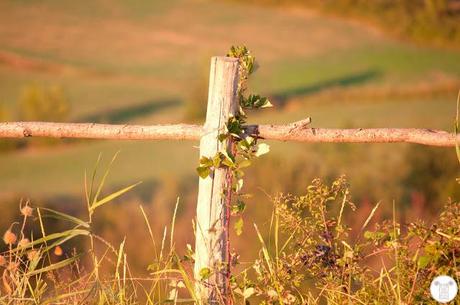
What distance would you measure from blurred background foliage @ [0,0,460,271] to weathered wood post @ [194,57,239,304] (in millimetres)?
6433

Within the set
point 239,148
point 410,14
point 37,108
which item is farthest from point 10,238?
point 410,14

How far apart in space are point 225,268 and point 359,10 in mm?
13952

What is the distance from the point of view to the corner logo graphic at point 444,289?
91.7 inches

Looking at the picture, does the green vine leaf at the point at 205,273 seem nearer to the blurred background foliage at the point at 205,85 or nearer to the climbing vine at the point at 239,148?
the climbing vine at the point at 239,148

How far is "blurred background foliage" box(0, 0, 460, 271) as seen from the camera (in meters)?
11.0

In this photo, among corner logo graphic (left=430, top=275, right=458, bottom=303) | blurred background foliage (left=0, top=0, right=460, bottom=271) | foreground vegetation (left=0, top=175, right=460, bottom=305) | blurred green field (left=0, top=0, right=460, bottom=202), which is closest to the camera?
corner logo graphic (left=430, top=275, right=458, bottom=303)

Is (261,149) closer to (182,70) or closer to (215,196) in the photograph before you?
(215,196)

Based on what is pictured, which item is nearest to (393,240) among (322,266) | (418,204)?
(322,266)

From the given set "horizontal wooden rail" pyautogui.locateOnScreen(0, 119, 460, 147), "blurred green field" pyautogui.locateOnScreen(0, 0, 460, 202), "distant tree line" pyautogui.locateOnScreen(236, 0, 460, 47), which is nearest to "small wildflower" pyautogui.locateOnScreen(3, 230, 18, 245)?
"horizontal wooden rail" pyautogui.locateOnScreen(0, 119, 460, 147)

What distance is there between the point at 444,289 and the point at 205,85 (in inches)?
448

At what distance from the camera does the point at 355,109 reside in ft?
43.8

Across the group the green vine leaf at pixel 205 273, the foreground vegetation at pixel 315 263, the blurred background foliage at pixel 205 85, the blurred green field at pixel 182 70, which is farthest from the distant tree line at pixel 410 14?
the green vine leaf at pixel 205 273

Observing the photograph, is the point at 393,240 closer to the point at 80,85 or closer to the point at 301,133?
the point at 301,133

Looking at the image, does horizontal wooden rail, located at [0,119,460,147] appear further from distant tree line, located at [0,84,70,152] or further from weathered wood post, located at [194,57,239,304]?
distant tree line, located at [0,84,70,152]
